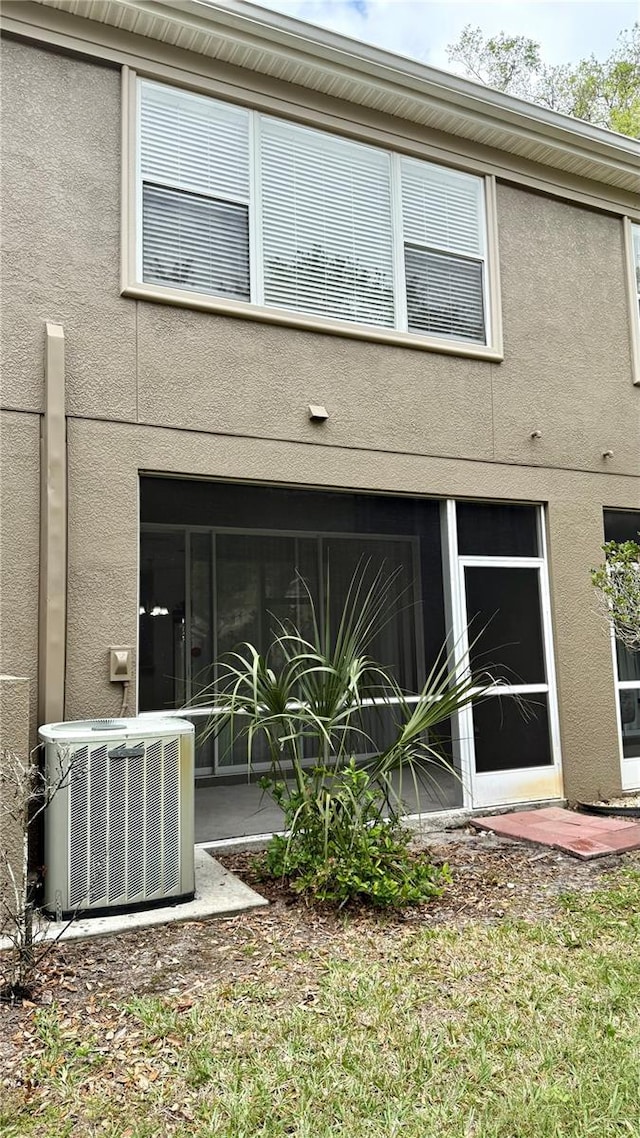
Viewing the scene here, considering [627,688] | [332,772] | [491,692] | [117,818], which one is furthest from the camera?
[627,688]

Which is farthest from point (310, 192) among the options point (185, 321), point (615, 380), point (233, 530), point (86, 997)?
point (86, 997)

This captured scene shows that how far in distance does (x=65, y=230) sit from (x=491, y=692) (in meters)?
4.74

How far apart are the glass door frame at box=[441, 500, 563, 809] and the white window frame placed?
1.43 metres

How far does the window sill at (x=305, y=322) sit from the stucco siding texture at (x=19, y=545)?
4.13ft

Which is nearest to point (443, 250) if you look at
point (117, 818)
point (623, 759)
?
point (623, 759)

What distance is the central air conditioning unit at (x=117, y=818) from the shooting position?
431 centimetres

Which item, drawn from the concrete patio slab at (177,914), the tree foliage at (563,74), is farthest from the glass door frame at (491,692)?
the tree foliage at (563,74)

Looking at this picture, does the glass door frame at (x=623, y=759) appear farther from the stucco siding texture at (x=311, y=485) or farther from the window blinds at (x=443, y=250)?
the window blinds at (x=443, y=250)

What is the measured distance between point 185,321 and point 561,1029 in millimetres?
4766

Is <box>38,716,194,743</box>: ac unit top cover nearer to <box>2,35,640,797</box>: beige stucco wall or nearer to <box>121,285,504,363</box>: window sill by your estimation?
<box>2,35,640,797</box>: beige stucco wall

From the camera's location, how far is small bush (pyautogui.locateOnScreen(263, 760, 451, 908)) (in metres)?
4.44

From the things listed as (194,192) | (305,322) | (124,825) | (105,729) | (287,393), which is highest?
(194,192)

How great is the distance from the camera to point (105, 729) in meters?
4.58

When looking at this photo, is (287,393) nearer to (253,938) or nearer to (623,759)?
(253,938)
